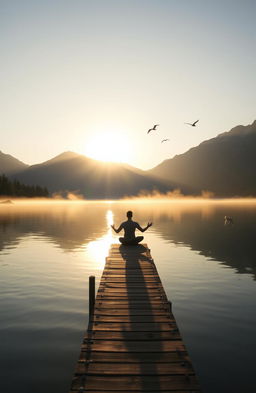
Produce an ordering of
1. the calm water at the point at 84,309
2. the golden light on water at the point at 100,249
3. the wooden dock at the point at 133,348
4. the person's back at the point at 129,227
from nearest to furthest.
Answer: the wooden dock at the point at 133,348, the calm water at the point at 84,309, the person's back at the point at 129,227, the golden light on water at the point at 100,249

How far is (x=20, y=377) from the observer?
1073 centimetres

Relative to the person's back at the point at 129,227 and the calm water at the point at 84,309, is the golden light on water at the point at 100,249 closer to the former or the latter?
the calm water at the point at 84,309

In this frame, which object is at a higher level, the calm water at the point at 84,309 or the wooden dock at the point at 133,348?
the wooden dock at the point at 133,348

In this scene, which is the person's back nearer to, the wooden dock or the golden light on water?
the golden light on water

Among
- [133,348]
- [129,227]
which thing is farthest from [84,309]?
[129,227]

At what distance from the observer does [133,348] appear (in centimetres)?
998

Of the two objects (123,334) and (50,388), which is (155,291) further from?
(50,388)

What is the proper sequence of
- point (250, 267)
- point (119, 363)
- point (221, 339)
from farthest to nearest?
point (250, 267), point (221, 339), point (119, 363)

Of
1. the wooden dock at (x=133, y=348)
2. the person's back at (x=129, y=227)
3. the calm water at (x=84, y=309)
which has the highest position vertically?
the person's back at (x=129, y=227)

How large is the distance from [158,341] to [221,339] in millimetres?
4476

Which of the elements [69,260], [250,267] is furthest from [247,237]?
[69,260]

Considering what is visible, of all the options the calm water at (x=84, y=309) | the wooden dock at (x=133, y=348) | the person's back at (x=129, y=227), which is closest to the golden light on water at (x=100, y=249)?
the calm water at (x=84, y=309)

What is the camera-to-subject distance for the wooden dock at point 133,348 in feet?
27.0

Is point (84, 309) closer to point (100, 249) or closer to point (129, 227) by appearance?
point (129, 227)
